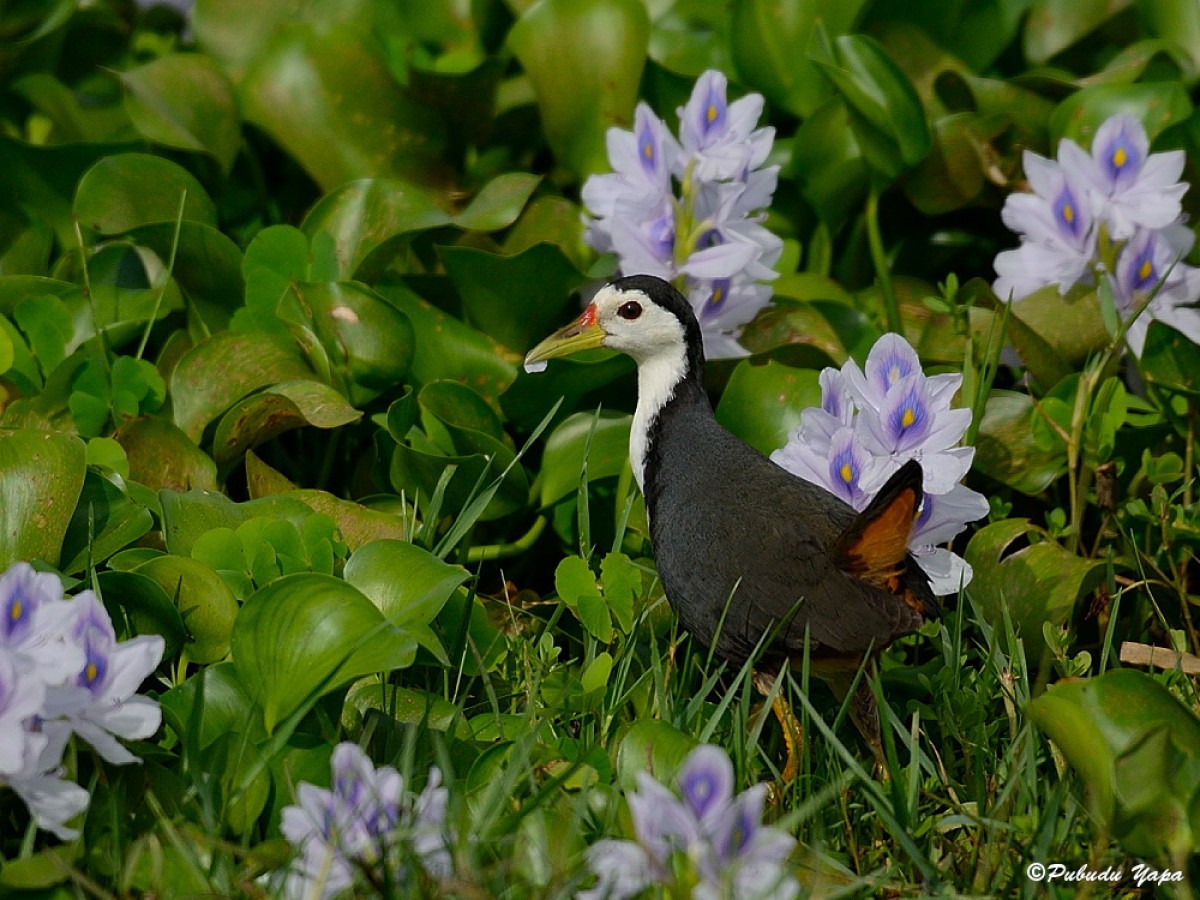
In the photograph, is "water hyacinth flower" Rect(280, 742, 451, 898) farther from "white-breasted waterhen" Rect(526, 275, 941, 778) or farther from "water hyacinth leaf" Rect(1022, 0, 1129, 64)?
"water hyacinth leaf" Rect(1022, 0, 1129, 64)

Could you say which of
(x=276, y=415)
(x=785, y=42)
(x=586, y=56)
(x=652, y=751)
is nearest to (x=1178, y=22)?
(x=785, y=42)

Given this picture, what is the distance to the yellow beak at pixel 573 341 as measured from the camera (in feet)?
8.94

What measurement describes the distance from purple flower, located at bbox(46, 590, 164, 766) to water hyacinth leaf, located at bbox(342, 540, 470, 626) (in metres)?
0.38

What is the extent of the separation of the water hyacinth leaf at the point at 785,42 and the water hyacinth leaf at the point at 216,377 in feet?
4.72

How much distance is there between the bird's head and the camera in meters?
2.68

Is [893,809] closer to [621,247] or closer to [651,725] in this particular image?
[651,725]

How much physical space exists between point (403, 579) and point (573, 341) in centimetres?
68

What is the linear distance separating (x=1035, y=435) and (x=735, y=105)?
862 mm

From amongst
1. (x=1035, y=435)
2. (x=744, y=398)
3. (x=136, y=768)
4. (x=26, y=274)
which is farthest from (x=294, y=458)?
(x=1035, y=435)

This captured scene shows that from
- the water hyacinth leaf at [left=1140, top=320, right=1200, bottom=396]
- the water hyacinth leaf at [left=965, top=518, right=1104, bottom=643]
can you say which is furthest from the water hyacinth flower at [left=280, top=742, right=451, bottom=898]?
the water hyacinth leaf at [left=1140, top=320, right=1200, bottom=396]

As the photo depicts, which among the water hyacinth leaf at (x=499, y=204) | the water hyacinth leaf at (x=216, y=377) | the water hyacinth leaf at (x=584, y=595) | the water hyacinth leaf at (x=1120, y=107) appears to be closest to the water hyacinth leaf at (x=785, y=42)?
the water hyacinth leaf at (x=1120, y=107)

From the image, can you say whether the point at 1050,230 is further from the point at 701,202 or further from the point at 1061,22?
the point at 1061,22

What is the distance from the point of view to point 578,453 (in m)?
2.85

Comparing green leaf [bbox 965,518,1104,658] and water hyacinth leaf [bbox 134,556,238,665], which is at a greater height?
water hyacinth leaf [bbox 134,556,238,665]
